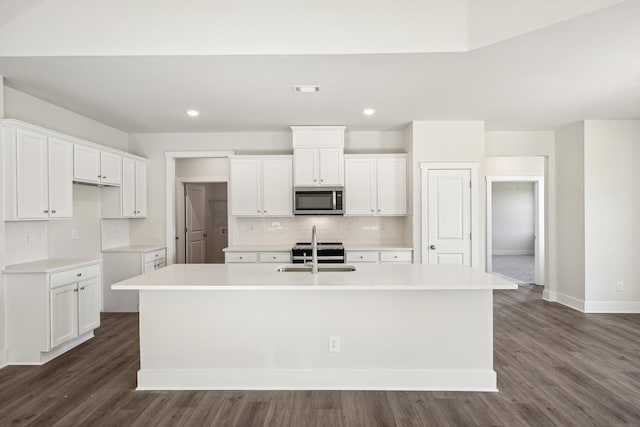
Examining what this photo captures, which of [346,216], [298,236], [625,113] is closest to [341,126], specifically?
[346,216]

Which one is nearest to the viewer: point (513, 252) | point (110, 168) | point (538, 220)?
point (110, 168)

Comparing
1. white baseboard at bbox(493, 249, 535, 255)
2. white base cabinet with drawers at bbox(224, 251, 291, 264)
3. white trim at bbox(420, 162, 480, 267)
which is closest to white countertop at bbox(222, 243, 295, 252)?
white base cabinet with drawers at bbox(224, 251, 291, 264)

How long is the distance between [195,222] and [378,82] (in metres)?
4.86

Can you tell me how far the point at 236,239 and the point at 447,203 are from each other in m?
3.13

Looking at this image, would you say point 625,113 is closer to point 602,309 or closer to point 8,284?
point 602,309

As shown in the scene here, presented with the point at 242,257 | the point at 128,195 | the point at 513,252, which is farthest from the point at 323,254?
the point at 513,252

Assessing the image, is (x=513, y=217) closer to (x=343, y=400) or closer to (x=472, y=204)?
(x=472, y=204)

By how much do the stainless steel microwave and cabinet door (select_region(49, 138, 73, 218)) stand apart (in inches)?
105

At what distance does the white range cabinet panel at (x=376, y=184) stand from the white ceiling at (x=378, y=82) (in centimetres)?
59

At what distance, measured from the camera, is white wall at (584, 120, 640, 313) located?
4895 millimetres

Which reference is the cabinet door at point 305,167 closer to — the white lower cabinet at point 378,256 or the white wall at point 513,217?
the white lower cabinet at point 378,256

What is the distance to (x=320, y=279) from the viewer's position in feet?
9.00

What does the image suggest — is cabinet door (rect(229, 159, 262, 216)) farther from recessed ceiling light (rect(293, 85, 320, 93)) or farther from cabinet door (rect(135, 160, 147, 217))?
recessed ceiling light (rect(293, 85, 320, 93))

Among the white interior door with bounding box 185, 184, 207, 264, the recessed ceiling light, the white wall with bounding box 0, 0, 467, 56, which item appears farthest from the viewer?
the white interior door with bounding box 185, 184, 207, 264
